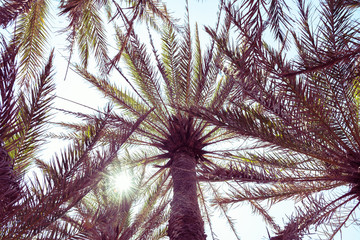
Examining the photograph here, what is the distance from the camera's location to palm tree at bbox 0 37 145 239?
2752 millimetres

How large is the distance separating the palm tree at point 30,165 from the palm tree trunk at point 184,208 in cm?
149

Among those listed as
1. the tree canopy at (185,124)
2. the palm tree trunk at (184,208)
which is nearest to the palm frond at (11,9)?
the tree canopy at (185,124)

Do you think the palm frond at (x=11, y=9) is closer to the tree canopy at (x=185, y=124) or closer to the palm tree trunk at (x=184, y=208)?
the tree canopy at (x=185, y=124)

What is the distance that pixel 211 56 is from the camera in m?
6.50

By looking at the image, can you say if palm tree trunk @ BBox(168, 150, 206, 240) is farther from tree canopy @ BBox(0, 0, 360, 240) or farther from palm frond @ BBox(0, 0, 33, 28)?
palm frond @ BBox(0, 0, 33, 28)

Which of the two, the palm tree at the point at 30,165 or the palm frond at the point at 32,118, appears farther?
the palm frond at the point at 32,118

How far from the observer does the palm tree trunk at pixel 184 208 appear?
4.43 m

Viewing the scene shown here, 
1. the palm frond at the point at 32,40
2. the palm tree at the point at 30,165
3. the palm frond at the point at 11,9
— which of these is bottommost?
the palm tree at the point at 30,165

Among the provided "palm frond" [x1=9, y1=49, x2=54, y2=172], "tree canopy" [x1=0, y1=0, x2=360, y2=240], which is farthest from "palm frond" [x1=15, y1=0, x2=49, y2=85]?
"palm frond" [x1=9, y1=49, x2=54, y2=172]

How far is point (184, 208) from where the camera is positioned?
4770mm

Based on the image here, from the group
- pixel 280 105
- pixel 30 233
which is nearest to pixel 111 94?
pixel 280 105

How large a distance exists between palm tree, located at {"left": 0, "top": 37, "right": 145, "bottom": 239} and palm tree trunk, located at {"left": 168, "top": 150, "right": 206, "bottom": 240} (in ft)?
4.90

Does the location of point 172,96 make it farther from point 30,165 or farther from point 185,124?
point 30,165

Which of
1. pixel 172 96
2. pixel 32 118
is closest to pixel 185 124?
pixel 172 96
